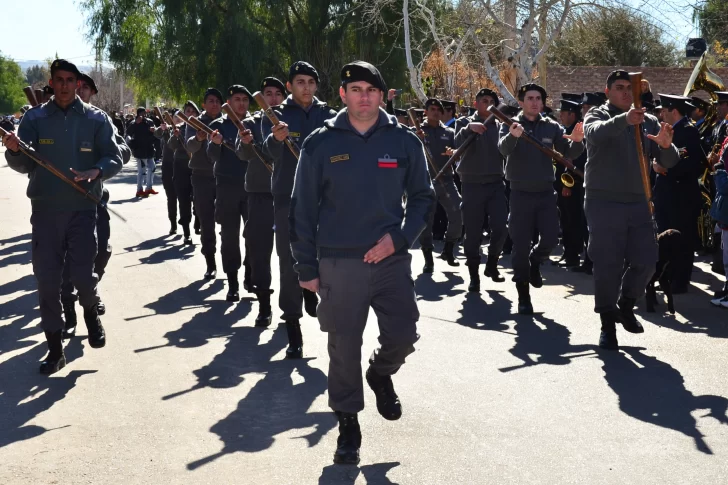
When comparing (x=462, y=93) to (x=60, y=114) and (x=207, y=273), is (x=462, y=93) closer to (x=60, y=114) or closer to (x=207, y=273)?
(x=207, y=273)

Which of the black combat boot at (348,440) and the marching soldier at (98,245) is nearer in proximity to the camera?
the black combat boot at (348,440)

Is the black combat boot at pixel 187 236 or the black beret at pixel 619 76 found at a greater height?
the black beret at pixel 619 76

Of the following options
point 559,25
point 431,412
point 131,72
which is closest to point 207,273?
point 431,412

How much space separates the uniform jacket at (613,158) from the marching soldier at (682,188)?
2.69m

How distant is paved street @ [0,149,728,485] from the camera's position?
195 inches

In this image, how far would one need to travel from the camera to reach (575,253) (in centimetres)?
1202

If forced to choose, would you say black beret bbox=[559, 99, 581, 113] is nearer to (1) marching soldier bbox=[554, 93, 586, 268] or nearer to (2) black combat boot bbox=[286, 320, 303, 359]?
(1) marching soldier bbox=[554, 93, 586, 268]

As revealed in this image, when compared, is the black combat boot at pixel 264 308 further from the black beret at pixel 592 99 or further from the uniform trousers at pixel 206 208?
the black beret at pixel 592 99

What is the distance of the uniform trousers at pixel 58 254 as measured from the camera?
273 inches

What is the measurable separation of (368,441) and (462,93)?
36.0 m

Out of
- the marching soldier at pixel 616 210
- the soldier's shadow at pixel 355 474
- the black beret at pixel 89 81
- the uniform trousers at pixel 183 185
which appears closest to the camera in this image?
the soldier's shadow at pixel 355 474

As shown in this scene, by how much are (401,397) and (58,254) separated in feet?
8.62

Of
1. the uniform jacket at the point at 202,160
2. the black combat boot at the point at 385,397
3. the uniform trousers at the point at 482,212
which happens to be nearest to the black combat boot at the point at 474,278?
the uniform trousers at the point at 482,212

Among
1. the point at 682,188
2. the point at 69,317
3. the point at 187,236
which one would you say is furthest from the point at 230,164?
the point at 682,188
